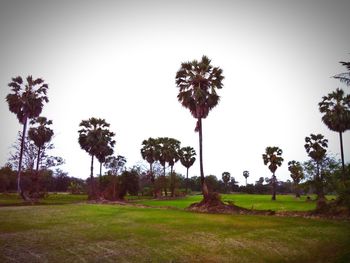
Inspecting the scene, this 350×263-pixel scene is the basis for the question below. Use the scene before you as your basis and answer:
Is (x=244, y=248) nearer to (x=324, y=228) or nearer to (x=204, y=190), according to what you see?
(x=324, y=228)

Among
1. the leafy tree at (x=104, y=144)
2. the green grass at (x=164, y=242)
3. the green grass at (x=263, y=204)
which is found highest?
the leafy tree at (x=104, y=144)

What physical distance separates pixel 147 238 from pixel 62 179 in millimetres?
125097

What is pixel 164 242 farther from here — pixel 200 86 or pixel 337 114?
pixel 337 114

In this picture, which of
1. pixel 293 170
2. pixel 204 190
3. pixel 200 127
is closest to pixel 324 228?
pixel 204 190

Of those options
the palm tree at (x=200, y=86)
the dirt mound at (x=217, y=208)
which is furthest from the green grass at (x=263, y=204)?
the palm tree at (x=200, y=86)

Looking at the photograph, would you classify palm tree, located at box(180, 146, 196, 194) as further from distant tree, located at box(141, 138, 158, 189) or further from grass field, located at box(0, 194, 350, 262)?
grass field, located at box(0, 194, 350, 262)

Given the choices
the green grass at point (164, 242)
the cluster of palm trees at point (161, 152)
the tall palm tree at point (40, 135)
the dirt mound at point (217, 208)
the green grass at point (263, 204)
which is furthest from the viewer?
the cluster of palm trees at point (161, 152)

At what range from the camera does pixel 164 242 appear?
46.1 ft

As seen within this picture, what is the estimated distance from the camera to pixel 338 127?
5184 centimetres

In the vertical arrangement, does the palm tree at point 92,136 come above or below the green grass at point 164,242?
above

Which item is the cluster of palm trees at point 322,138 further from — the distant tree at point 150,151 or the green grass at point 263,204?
the distant tree at point 150,151

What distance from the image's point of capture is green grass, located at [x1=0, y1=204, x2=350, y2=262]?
1155 centimetres

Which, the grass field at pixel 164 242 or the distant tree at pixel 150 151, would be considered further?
the distant tree at pixel 150 151

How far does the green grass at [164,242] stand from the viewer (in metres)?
11.6
